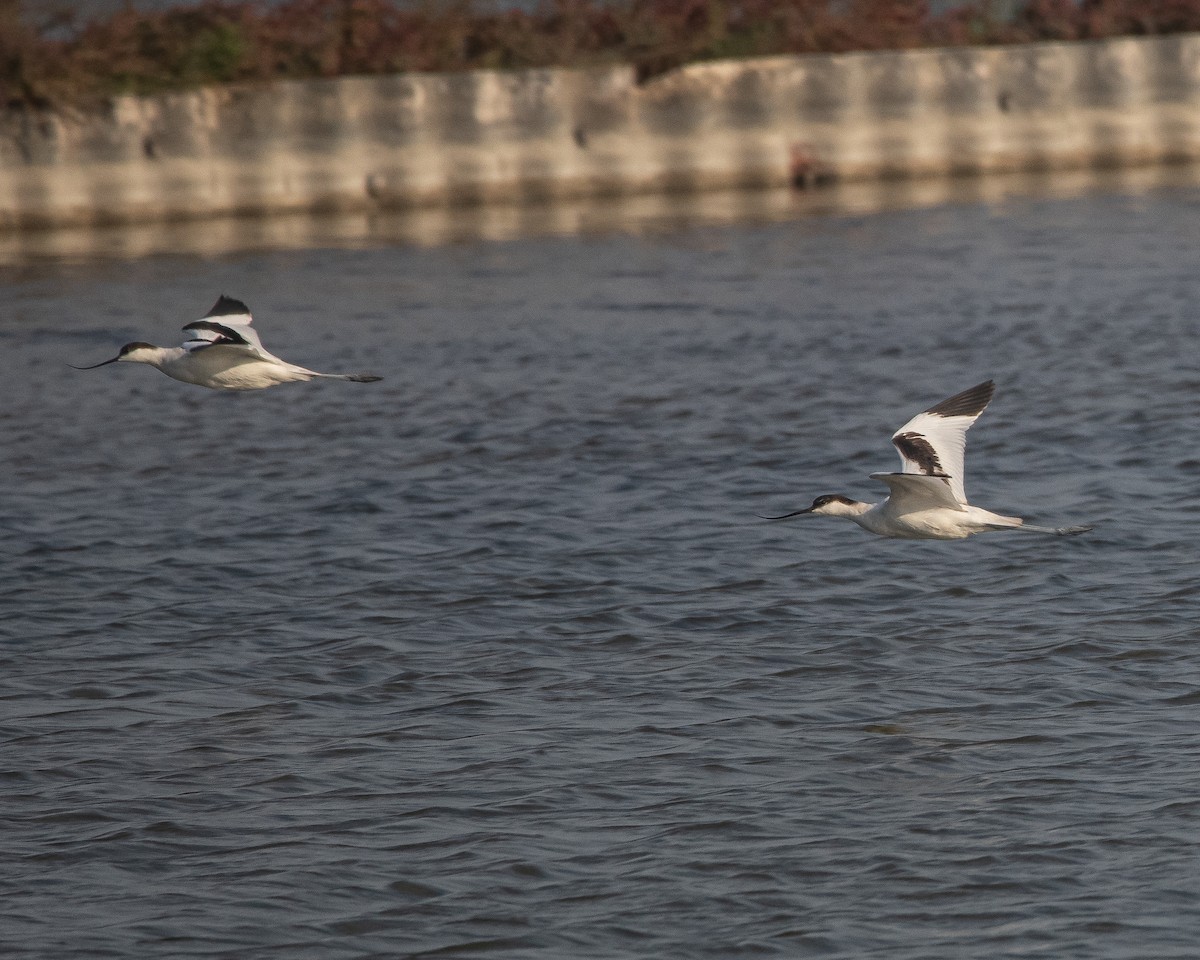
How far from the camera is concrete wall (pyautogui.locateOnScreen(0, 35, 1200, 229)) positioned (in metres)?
24.4

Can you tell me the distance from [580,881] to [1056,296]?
13.3m

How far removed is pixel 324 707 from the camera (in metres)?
→ 8.89

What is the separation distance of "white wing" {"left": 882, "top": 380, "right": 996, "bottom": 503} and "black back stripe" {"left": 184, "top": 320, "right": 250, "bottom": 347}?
136 inches

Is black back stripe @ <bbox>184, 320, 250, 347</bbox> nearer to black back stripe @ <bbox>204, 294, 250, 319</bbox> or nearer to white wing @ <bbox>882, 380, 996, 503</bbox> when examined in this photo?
black back stripe @ <bbox>204, 294, 250, 319</bbox>

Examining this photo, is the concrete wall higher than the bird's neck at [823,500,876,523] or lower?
higher

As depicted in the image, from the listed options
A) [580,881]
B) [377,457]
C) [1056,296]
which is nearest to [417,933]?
[580,881]

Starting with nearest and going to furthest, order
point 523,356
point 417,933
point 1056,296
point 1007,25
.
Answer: point 417,933 → point 523,356 → point 1056,296 → point 1007,25

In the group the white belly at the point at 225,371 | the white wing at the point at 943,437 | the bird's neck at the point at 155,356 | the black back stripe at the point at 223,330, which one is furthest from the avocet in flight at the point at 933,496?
the bird's neck at the point at 155,356

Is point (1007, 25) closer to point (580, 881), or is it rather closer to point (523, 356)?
point (523, 356)

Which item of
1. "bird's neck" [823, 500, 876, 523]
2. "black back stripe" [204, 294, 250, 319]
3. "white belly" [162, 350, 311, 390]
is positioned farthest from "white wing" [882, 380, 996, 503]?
"black back stripe" [204, 294, 250, 319]

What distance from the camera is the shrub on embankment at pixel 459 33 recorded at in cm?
2472

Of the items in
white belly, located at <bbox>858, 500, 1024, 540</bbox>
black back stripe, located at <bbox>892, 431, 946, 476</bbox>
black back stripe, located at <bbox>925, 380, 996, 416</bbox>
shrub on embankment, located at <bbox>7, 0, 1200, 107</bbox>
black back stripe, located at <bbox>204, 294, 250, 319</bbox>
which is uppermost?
shrub on embankment, located at <bbox>7, 0, 1200, 107</bbox>

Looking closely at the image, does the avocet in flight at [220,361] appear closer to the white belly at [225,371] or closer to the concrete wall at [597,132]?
the white belly at [225,371]

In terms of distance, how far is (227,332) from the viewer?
10.7 meters
